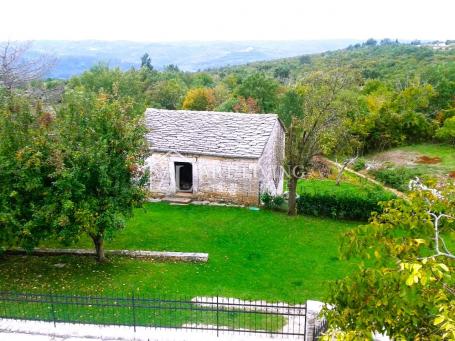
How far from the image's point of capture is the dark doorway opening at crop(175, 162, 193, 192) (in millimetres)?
29856

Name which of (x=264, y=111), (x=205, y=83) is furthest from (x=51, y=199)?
(x=205, y=83)

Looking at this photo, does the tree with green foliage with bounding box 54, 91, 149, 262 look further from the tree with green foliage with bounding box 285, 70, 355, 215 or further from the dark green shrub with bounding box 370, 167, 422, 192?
the dark green shrub with bounding box 370, 167, 422, 192

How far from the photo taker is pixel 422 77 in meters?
65.9

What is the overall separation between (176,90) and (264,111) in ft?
57.2

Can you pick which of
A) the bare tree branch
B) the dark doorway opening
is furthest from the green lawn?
the bare tree branch

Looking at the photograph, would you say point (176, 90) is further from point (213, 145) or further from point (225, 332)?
point (225, 332)

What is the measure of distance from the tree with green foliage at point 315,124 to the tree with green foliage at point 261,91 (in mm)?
33735

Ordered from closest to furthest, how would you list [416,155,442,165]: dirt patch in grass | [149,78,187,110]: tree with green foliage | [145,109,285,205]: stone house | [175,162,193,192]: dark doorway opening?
1. [145,109,285,205]: stone house
2. [175,162,193,192]: dark doorway opening
3. [416,155,442,165]: dirt patch in grass
4. [149,78,187,110]: tree with green foliage

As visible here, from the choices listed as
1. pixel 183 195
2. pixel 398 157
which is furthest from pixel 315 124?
pixel 398 157

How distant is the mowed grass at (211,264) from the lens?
717 inches

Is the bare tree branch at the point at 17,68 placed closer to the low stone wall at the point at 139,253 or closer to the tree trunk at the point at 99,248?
the low stone wall at the point at 139,253

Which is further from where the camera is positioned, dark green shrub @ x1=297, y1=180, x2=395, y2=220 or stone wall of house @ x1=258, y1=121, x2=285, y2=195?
stone wall of house @ x1=258, y1=121, x2=285, y2=195

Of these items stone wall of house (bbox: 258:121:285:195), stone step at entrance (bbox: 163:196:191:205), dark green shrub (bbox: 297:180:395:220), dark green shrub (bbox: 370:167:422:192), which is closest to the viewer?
dark green shrub (bbox: 297:180:395:220)

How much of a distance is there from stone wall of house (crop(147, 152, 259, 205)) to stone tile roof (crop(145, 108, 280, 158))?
449mm
